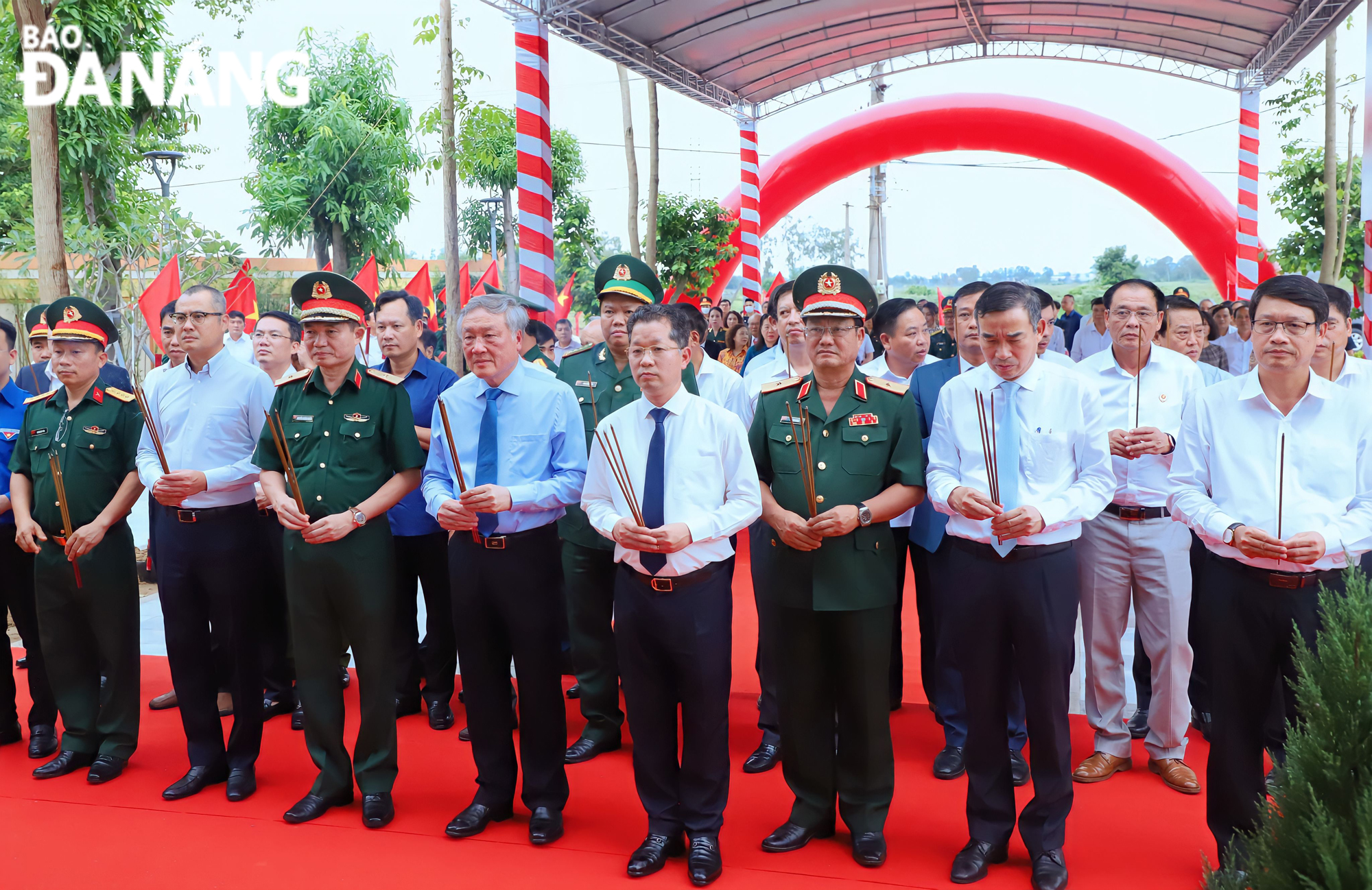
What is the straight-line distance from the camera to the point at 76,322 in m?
3.35

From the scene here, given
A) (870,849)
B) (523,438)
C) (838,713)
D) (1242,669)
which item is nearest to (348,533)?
(523,438)

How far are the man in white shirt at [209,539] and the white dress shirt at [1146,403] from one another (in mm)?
2747

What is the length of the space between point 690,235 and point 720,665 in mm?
10572

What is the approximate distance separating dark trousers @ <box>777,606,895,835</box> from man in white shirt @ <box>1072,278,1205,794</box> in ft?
2.60

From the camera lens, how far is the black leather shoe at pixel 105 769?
10.8 ft

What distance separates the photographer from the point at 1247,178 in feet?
31.9

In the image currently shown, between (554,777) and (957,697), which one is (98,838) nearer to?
(554,777)

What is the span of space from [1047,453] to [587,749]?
187 cm

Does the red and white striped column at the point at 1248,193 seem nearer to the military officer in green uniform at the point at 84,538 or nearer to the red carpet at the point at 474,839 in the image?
the red carpet at the point at 474,839

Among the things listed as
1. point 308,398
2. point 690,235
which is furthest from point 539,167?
point 690,235

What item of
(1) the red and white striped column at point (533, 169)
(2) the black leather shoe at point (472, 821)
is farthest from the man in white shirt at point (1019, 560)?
(1) the red and white striped column at point (533, 169)

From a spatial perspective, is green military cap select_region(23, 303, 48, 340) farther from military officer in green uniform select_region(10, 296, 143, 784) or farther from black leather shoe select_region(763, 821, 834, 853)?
black leather shoe select_region(763, 821, 834, 853)

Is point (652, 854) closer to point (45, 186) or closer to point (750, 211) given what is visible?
point (45, 186)

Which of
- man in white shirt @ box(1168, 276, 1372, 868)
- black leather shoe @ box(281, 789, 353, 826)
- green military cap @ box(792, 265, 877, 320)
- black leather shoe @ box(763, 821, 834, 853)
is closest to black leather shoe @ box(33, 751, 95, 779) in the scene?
black leather shoe @ box(281, 789, 353, 826)
